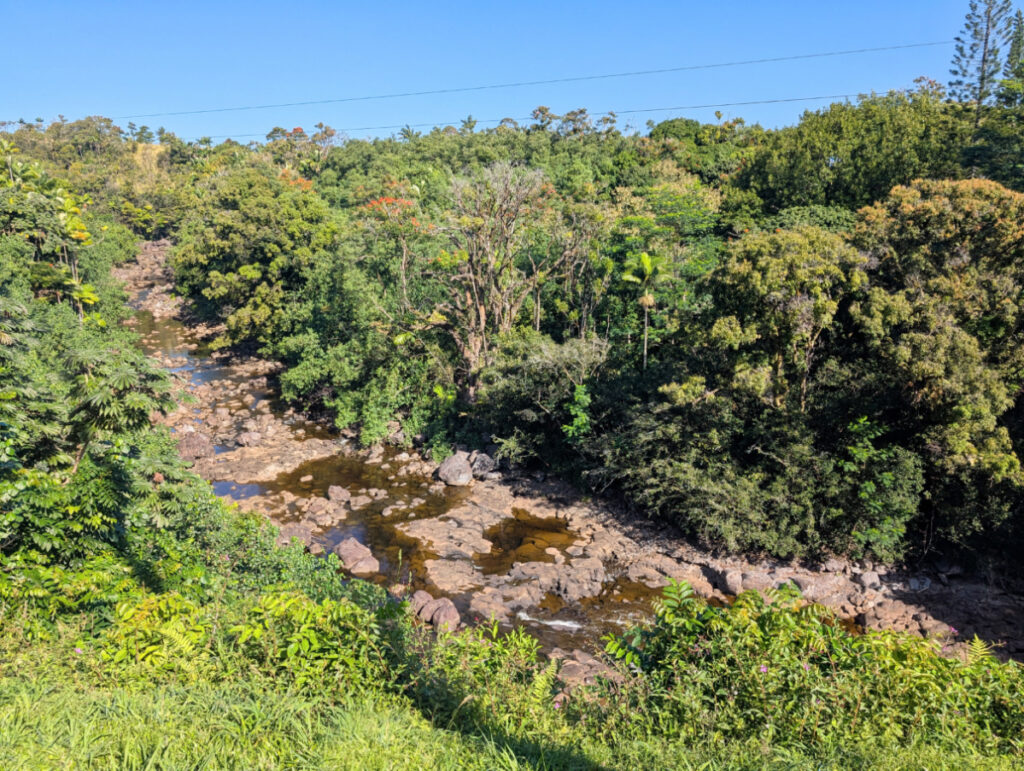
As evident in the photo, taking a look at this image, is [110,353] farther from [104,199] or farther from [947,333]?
[104,199]

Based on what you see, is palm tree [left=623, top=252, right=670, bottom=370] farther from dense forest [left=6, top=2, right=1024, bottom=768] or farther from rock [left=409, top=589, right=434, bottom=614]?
rock [left=409, top=589, right=434, bottom=614]

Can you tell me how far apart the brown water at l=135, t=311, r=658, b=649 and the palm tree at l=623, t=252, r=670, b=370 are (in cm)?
654

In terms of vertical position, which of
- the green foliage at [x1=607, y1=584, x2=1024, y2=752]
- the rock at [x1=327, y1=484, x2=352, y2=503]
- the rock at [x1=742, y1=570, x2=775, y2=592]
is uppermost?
the green foliage at [x1=607, y1=584, x2=1024, y2=752]

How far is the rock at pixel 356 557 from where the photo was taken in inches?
559

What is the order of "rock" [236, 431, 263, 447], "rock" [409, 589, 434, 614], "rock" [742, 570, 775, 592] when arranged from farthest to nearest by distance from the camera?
"rock" [236, 431, 263, 447] → "rock" [742, 570, 775, 592] → "rock" [409, 589, 434, 614]

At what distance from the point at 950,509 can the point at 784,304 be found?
17.4 feet

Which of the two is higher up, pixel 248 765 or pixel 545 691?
pixel 248 765

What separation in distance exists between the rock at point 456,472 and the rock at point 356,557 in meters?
4.18

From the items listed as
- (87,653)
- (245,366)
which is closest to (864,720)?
(87,653)

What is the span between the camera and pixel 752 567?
44.7 feet

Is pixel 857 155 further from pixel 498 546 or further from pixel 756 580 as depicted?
pixel 498 546

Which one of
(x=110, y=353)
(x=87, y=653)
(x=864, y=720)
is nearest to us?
(x=864, y=720)

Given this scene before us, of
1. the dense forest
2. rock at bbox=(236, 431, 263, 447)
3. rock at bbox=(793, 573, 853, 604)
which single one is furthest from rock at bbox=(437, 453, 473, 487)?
rock at bbox=(793, 573, 853, 604)

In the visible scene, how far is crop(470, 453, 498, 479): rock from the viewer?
1916 centimetres
